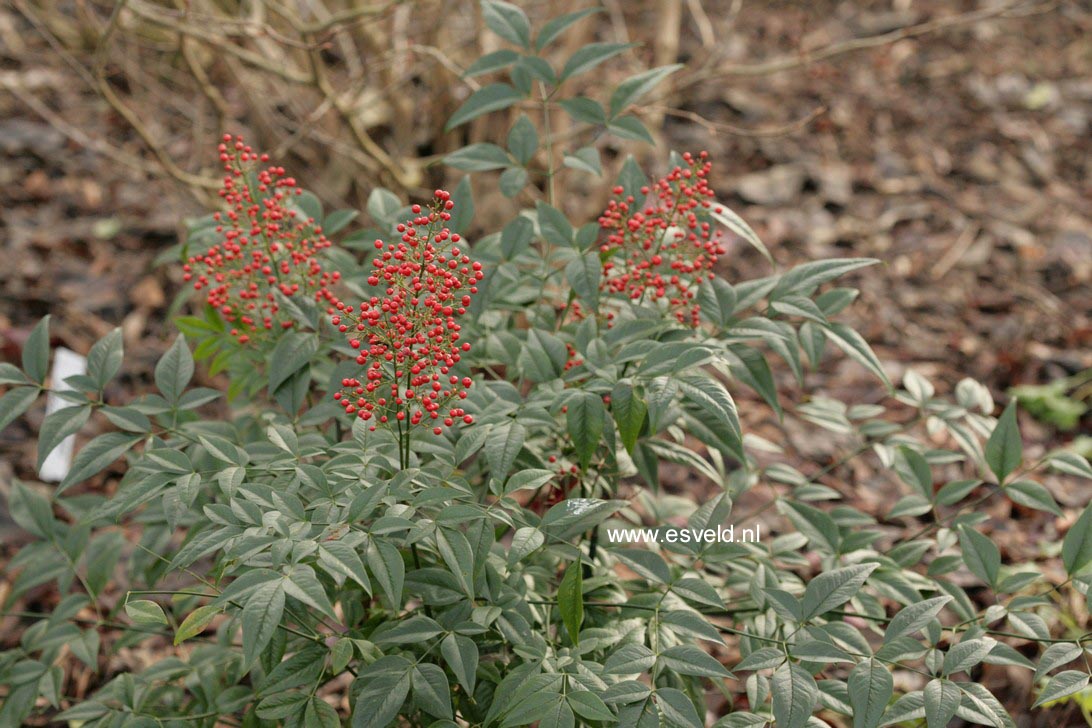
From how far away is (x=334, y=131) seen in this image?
360cm

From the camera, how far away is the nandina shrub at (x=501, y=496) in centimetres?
131

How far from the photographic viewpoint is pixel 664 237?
172cm

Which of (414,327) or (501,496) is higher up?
(414,327)

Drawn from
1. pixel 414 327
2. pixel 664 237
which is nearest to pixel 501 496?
pixel 414 327

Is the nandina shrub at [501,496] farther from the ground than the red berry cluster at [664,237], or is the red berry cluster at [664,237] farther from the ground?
the red berry cluster at [664,237]

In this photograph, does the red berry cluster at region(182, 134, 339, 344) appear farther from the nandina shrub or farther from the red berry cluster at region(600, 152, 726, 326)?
the red berry cluster at region(600, 152, 726, 326)

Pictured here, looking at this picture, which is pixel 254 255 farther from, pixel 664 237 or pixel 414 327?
pixel 664 237

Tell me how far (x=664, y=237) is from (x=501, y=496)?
59 cm

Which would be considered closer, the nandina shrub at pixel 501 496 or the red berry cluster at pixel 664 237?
the nandina shrub at pixel 501 496

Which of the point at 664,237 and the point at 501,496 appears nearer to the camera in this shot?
the point at 501,496

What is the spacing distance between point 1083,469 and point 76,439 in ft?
9.14

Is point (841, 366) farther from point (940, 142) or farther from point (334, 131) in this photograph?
point (334, 131)

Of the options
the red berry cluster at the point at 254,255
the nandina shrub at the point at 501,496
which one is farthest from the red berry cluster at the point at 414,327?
the red berry cluster at the point at 254,255

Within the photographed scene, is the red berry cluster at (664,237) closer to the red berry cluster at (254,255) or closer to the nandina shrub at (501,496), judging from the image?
the nandina shrub at (501,496)
